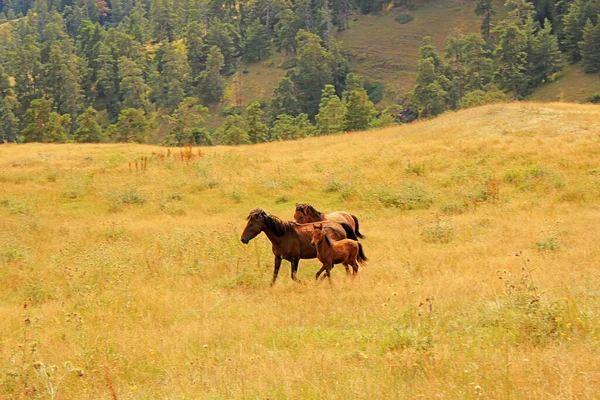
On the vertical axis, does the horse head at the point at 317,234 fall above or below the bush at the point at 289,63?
above

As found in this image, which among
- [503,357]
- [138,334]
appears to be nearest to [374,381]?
[503,357]

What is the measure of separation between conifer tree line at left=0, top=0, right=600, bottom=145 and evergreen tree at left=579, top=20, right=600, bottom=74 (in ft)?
0.49

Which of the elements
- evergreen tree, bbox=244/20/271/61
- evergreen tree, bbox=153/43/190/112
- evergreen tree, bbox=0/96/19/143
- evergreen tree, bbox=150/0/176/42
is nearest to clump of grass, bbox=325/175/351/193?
evergreen tree, bbox=0/96/19/143

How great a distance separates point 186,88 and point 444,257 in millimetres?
106671

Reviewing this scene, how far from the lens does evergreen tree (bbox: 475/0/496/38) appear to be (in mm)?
99188

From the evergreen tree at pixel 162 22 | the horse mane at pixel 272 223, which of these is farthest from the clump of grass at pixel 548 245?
the evergreen tree at pixel 162 22

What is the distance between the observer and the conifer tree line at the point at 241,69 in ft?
232

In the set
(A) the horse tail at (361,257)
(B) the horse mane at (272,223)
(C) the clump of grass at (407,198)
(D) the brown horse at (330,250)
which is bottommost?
(C) the clump of grass at (407,198)

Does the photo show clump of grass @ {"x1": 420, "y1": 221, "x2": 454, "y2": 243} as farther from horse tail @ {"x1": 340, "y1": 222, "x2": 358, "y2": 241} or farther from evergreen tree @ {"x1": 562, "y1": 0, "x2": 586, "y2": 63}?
evergreen tree @ {"x1": 562, "y1": 0, "x2": 586, "y2": 63}

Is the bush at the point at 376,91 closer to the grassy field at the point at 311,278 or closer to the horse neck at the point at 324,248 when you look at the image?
the grassy field at the point at 311,278

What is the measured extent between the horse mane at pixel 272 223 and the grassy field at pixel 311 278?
3.45 ft

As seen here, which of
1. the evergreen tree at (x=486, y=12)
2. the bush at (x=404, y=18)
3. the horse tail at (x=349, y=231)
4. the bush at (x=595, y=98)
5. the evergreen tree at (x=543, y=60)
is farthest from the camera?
the bush at (x=404, y=18)

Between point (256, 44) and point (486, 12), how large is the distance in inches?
1903

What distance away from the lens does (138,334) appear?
7.93 metres
